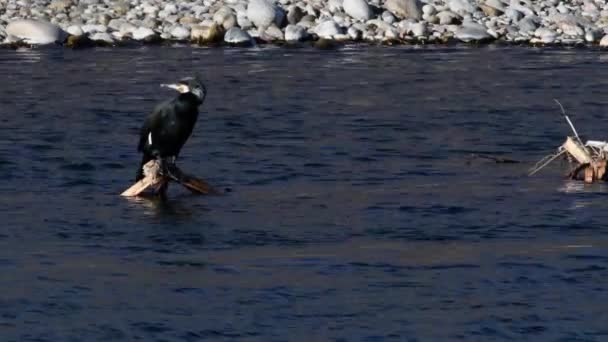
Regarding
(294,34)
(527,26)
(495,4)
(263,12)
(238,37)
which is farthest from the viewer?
(495,4)

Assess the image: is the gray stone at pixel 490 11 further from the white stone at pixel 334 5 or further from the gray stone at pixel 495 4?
the white stone at pixel 334 5

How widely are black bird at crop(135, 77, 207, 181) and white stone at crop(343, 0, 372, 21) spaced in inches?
743

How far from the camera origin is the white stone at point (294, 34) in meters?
36.7

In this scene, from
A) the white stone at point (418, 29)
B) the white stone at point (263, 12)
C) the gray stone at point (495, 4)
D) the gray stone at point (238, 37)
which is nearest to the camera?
the gray stone at point (238, 37)

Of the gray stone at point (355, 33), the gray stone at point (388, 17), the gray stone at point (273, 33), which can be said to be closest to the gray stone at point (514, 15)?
the gray stone at point (388, 17)

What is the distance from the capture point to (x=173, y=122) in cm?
1861

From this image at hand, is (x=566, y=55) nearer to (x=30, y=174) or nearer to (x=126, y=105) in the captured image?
(x=126, y=105)

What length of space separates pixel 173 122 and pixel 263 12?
60.9 ft

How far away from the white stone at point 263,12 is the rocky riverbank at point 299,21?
19mm

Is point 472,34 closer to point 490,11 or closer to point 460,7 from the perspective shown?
point 460,7

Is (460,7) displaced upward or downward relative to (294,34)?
upward

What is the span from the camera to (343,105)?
2809 cm

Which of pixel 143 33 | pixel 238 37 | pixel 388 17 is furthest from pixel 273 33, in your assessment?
pixel 143 33

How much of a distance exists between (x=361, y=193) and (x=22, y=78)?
43.1 ft
